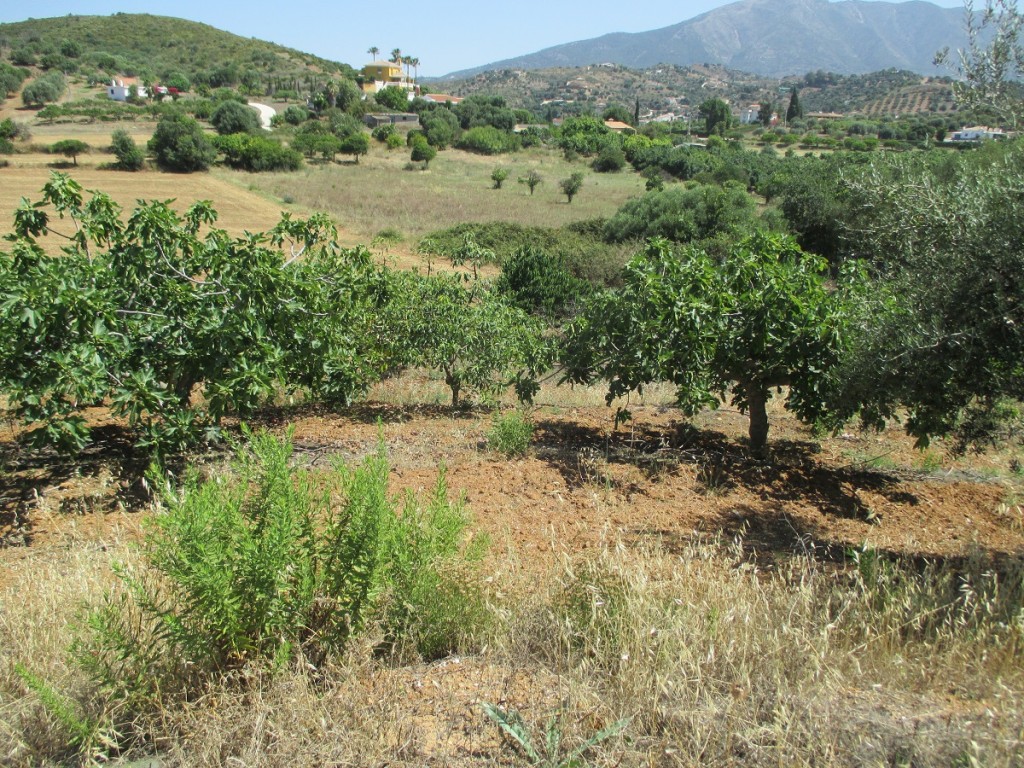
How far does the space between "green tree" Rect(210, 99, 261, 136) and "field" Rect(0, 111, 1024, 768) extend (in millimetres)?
57644

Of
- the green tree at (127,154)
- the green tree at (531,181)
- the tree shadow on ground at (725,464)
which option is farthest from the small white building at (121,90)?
the tree shadow on ground at (725,464)

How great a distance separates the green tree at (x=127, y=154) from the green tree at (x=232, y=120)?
1399 cm

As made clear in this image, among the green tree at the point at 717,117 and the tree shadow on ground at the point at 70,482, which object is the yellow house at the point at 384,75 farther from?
the tree shadow on ground at the point at 70,482

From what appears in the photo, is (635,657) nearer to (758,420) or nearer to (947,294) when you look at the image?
(947,294)

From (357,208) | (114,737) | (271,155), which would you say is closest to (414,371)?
(114,737)

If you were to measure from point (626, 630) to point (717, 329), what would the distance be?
3.60 meters

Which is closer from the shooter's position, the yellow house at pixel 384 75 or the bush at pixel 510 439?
the bush at pixel 510 439

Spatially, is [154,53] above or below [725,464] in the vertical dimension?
above

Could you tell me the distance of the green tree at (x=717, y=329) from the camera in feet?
19.5

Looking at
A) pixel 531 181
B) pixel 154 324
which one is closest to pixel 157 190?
pixel 531 181

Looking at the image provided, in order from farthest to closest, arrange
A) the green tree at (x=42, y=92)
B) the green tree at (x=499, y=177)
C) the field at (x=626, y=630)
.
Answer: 1. the green tree at (x=42, y=92)
2. the green tree at (x=499, y=177)
3. the field at (x=626, y=630)

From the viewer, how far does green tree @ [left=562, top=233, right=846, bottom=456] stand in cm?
594

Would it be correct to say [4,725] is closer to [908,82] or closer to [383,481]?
[383,481]

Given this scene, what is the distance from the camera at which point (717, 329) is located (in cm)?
607
